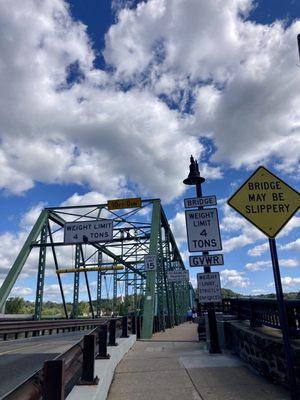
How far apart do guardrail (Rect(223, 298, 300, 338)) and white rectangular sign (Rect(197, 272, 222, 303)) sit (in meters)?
0.86

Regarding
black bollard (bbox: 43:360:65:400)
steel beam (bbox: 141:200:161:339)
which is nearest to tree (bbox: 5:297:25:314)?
steel beam (bbox: 141:200:161:339)

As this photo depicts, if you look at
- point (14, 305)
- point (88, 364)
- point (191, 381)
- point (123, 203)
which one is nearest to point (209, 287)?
point (191, 381)

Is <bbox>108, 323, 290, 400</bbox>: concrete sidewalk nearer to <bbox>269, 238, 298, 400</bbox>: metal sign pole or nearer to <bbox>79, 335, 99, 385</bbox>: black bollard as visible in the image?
<bbox>79, 335, 99, 385</bbox>: black bollard

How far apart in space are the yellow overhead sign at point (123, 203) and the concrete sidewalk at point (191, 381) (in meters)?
15.8

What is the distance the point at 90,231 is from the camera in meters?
22.6

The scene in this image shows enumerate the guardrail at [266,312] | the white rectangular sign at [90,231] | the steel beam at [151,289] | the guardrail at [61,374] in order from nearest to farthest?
the guardrail at [61,374]
the guardrail at [266,312]
the steel beam at [151,289]
the white rectangular sign at [90,231]

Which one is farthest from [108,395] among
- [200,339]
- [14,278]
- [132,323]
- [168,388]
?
[14,278]

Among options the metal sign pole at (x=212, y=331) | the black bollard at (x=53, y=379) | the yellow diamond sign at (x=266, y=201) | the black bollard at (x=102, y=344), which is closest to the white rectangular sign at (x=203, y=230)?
the metal sign pole at (x=212, y=331)

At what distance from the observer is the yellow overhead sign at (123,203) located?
25219mm

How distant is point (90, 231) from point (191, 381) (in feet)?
53.0

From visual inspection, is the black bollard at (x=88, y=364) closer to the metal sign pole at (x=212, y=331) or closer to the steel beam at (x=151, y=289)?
the metal sign pole at (x=212, y=331)

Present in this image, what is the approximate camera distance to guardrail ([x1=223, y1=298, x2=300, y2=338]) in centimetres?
666

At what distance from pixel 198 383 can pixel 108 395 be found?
1.63 meters

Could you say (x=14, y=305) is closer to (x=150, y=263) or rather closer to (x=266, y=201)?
(x=150, y=263)
